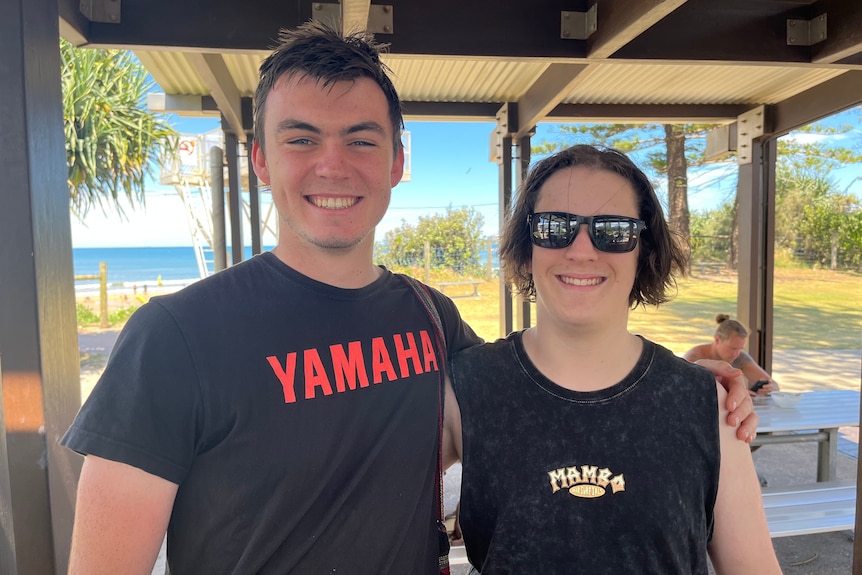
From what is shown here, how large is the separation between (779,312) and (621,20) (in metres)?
16.0

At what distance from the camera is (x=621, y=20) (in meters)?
2.76

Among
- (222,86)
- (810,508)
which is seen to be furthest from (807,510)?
(222,86)

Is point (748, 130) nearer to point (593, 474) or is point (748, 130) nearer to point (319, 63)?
→ point (593, 474)

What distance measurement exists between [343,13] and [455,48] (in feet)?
2.30

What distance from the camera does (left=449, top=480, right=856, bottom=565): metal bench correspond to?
2.91m

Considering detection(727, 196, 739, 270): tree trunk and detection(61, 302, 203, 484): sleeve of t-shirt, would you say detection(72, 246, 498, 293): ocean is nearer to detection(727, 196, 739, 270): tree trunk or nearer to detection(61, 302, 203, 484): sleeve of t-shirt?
detection(727, 196, 739, 270): tree trunk

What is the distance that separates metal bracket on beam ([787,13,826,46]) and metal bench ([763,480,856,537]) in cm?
276

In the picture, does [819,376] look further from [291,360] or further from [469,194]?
[469,194]

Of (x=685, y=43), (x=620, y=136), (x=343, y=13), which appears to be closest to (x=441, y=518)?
(x=343, y=13)

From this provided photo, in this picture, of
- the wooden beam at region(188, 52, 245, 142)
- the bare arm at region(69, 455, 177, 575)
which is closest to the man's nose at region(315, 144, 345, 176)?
the bare arm at region(69, 455, 177, 575)

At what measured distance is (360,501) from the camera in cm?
116

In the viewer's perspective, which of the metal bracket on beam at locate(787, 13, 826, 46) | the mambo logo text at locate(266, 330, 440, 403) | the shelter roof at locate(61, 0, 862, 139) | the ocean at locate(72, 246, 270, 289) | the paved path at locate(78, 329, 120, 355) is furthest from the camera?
the ocean at locate(72, 246, 270, 289)

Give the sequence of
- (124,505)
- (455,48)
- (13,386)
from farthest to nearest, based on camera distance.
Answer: (455,48)
(13,386)
(124,505)

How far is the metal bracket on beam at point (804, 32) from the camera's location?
3330 millimetres
